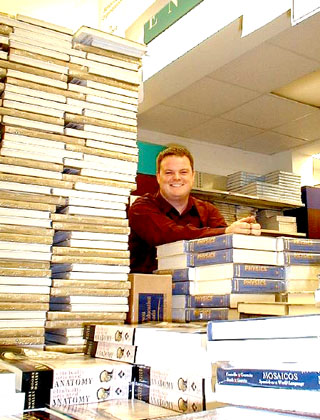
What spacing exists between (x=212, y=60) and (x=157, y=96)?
0.84 metres

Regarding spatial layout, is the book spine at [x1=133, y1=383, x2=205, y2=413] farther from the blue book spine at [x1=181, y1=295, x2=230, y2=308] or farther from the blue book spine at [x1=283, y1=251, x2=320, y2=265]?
the blue book spine at [x1=283, y1=251, x2=320, y2=265]

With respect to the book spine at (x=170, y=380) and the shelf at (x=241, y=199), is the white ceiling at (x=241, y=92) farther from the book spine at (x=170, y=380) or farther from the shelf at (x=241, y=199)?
the book spine at (x=170, y=380)

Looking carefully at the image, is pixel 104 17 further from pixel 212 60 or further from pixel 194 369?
pixel 194 369

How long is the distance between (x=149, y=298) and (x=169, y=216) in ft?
2.84

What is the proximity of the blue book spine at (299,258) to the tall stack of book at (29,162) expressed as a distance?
35.1 inches

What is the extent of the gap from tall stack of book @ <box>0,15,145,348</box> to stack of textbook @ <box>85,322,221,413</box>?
452mm

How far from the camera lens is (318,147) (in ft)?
19.2

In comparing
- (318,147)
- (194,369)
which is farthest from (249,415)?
(318,147)

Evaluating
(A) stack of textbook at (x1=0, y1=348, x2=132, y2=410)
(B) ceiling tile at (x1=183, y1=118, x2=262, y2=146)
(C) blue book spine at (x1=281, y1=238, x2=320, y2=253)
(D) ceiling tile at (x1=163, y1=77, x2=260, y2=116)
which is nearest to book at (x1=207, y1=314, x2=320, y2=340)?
(A) stack of textbook at (x1=0, y1=348, x2=132, y2=410)

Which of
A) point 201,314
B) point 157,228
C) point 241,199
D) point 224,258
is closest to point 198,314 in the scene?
point 201,314

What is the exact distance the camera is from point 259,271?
1803 mm

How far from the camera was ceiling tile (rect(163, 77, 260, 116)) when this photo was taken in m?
4.21

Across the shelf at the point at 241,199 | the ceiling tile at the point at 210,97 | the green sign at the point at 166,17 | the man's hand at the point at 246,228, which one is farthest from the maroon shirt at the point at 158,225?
the shelf at the point at 241,199

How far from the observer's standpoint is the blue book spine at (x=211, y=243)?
1.80 meters
